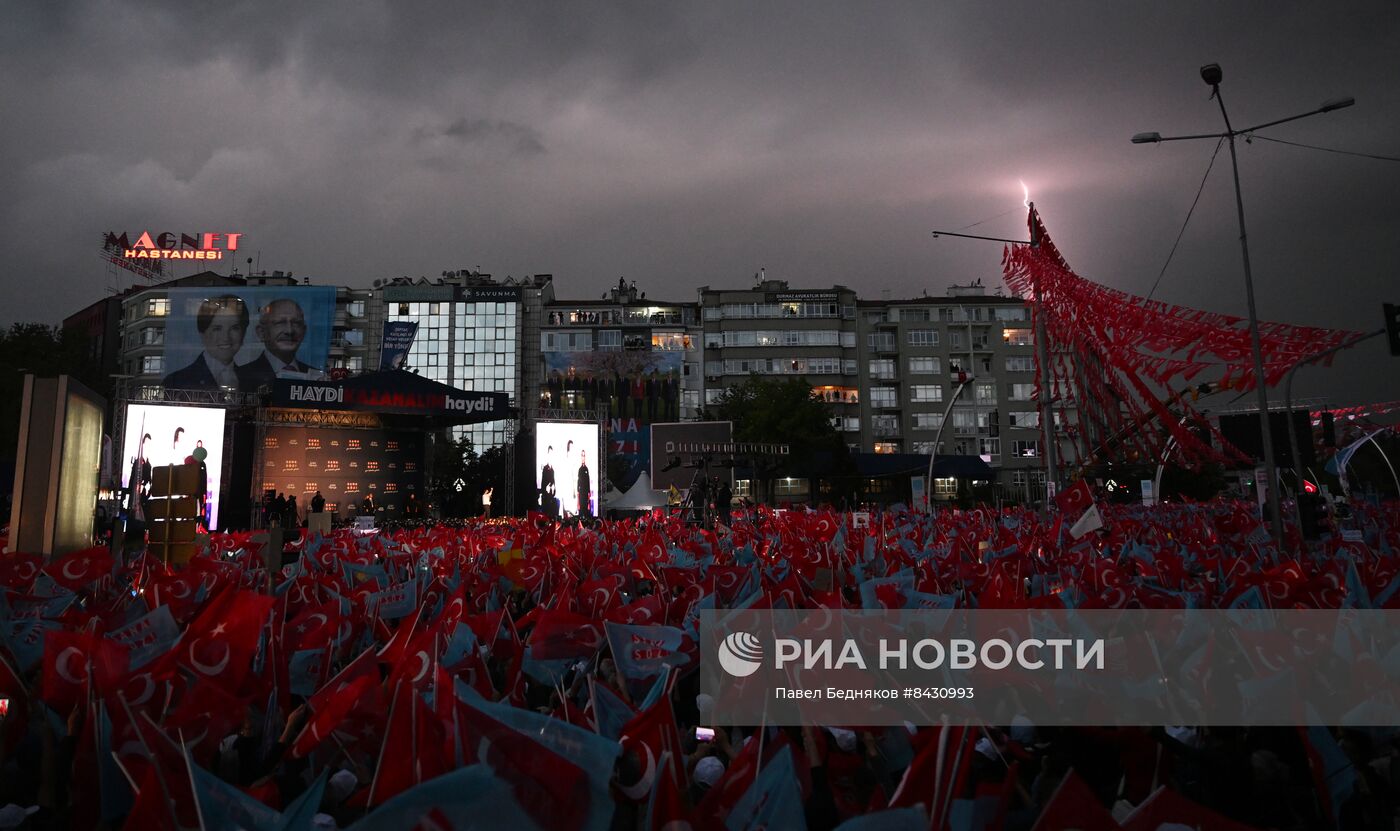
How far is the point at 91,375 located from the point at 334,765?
6208cm

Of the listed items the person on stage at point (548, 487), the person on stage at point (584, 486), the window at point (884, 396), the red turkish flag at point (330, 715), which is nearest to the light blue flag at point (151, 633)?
the red turkish flag at point (330, 715)

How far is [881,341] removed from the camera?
265 ft

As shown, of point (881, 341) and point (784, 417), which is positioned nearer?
point (784, 417)

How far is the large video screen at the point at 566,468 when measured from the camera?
3103 cm

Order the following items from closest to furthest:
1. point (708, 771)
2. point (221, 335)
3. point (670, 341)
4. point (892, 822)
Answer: point (892, 822) → point (708, 771) → point (221, 335) → point (670, 341)

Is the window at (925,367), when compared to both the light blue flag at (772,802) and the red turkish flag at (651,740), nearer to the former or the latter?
the red turkish flag at (651,740)

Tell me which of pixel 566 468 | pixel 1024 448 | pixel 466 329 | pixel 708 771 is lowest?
pixel 708 771

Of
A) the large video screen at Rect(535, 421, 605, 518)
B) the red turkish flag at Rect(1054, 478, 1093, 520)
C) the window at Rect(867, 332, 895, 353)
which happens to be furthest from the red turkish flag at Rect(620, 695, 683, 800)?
the window at Rect(867, 332, 895, 353)

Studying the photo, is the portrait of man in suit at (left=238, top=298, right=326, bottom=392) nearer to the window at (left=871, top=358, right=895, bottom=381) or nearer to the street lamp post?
the window at (left=871, top=358, right=895, bottom=381)

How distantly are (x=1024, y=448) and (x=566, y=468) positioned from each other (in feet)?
187

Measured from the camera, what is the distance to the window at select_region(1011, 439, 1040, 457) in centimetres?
7612

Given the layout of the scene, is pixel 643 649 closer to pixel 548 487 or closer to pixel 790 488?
pixel 548 487

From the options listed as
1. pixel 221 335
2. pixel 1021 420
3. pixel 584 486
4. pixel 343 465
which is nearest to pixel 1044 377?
pixel 584 486

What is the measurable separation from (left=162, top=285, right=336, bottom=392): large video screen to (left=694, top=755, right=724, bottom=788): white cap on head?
228 feet
